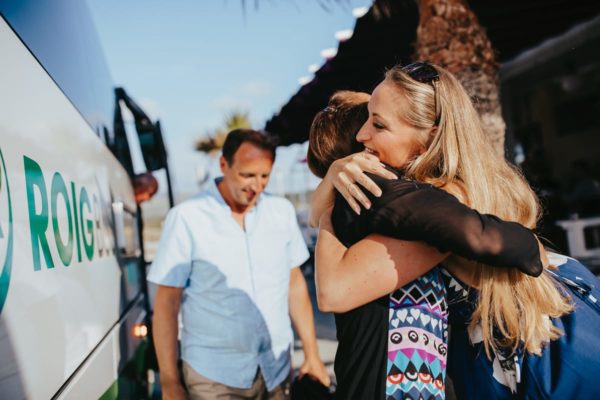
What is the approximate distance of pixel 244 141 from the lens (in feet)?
9.16

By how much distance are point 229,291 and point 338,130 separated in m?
1.14

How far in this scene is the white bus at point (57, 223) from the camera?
114cm

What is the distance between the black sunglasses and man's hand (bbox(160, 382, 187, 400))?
171 cm

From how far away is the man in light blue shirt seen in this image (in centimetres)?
237

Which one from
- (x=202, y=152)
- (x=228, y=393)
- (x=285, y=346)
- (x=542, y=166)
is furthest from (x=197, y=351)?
(x=202, y=152)

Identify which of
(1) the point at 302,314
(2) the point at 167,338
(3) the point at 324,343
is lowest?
(3) the point at 324,343

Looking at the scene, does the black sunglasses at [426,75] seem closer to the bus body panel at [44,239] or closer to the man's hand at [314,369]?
the bus body panel at [44,239]

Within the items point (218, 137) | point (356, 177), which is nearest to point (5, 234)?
point (356, 177)

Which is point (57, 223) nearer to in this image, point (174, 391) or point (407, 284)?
point (407, 284)

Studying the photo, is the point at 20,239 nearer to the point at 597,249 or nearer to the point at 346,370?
the point at 346,370

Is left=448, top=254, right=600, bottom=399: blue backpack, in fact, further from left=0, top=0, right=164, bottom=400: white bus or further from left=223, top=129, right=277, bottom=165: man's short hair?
left=223, top=129, right=277, bottom=165: man's short hair

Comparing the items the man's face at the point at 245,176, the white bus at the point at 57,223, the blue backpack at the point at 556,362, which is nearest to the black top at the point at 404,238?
the blue backpack at the point at 556,362

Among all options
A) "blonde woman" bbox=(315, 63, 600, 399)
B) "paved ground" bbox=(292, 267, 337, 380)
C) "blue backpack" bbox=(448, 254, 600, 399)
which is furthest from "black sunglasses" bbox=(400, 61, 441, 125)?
"paved ground" bbox=(292, 267, 337, 380)

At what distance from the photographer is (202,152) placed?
26.0 metres
